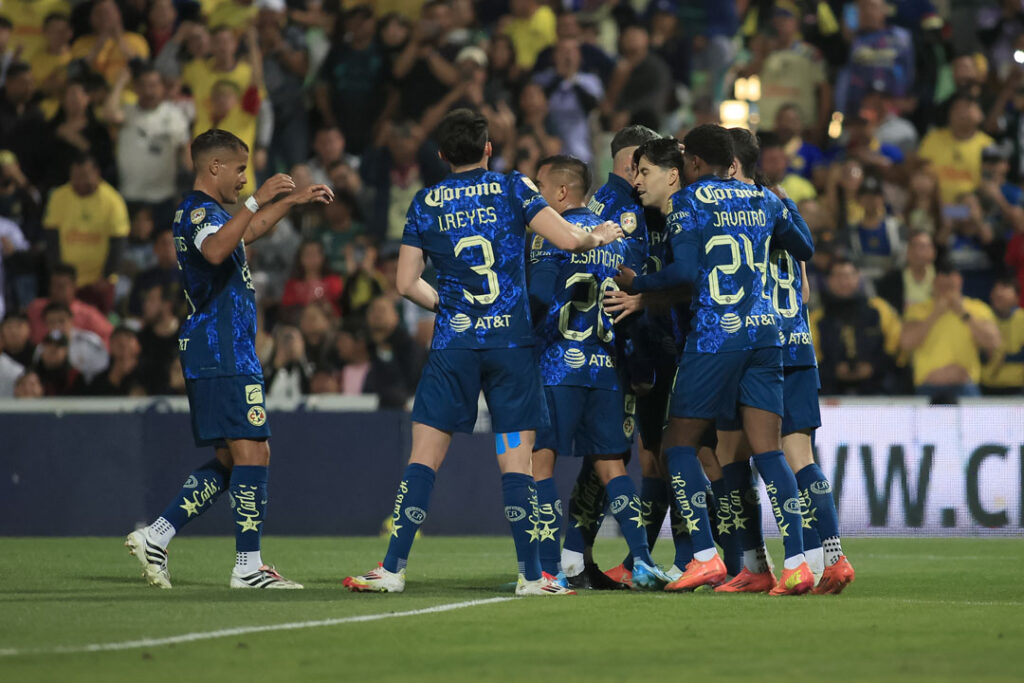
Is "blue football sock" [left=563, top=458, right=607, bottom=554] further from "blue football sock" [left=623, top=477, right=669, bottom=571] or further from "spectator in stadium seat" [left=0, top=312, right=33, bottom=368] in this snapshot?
"spectator in stadium seat" [left=0, top=312, right=33, bottom=368]

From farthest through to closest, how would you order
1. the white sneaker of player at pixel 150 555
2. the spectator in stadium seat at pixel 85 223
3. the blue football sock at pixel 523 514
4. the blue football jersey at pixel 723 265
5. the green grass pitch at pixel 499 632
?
the spectator in stadium seat at pixel 85 223
the white sneaker of player at pixel 150 555
the blue football jersey at pixel 723 265
the blue football sock at pixel 523 514
the green grass pitch at pixel 499 632

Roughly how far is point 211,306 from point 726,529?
309 centimetres

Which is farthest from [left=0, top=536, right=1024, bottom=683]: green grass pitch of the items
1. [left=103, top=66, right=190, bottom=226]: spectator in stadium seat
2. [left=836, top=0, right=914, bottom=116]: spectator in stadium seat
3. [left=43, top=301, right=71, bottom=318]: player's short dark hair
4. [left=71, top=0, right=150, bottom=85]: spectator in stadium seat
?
[left=71, top=0, right=150, bottom=85]: spectator in stadium seat

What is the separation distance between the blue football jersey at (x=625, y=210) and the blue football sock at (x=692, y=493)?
1.20 meters

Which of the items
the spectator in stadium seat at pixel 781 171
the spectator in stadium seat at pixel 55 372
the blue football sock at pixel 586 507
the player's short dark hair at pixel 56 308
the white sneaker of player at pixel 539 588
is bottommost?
the white sneaker of player at pixel 539 588

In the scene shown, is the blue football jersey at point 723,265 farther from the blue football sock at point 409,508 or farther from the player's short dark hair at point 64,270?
the player's short dark hair at point 64,270

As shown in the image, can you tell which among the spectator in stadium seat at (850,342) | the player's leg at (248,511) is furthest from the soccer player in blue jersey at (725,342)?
the spectator in stadium seat at (850,342)

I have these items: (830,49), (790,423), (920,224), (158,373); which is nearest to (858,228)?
(920,224)

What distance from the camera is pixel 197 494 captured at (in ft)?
29.1

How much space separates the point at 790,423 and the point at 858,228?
325 inches

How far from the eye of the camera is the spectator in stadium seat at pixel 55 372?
49.9 ft

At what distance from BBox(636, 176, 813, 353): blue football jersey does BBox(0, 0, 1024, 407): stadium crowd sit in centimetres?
690

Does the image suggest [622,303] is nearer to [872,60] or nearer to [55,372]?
[55,372]

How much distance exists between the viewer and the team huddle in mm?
8008
